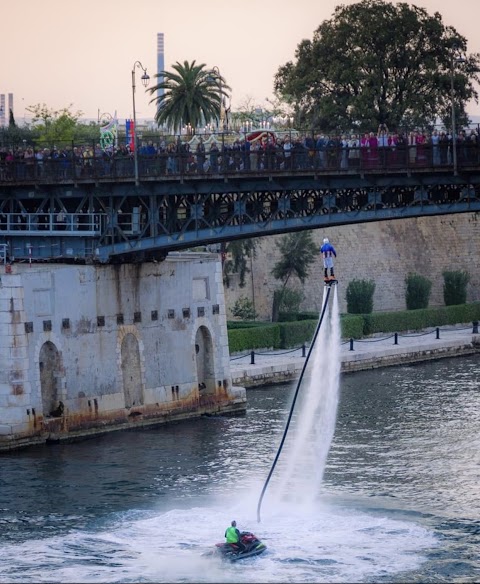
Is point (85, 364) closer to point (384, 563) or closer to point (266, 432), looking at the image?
point (266, 432)

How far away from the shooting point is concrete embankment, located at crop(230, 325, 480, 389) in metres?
90.0

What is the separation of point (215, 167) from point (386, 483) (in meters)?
16.7

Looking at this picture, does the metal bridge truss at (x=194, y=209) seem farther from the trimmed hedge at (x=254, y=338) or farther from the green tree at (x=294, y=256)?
the green tree at (x=294, y=256)

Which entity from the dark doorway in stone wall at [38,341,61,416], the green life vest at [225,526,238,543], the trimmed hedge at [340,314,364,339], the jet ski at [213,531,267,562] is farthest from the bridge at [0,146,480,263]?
the trimmed hedge at [340,314,364,339]

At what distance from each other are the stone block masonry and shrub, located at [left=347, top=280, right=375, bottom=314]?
82.8 ft

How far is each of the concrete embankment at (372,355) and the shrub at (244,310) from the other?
299 inches

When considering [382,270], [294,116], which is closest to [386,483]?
[382,270]

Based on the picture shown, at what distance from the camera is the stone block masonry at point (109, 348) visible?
72562 millimetres

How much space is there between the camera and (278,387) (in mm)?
89125

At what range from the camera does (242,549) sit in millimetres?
55031

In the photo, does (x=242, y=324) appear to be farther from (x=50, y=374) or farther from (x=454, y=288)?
(x=50, y=374)

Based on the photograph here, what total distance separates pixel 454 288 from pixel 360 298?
1085cm

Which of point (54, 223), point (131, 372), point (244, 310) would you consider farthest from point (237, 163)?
point (244, 310)

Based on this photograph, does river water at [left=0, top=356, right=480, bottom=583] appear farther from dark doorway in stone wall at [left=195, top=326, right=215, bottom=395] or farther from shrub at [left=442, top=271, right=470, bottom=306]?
shrub at [left=442, top=271, right=470, bottom=306]
